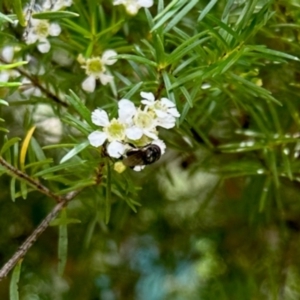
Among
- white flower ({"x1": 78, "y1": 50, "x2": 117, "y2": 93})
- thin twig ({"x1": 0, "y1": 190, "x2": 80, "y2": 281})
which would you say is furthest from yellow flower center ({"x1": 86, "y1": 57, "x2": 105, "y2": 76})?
thin twig ({"x1": 0, "y1": 190, "x2": 80, "y2": 281})

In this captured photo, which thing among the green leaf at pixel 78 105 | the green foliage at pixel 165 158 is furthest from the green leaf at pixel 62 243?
the green leaf at pixel 78 105

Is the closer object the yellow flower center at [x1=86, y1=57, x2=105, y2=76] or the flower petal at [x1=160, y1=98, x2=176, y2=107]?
the flower petal at [x1=160, y1=98, x2=176, y2=107]

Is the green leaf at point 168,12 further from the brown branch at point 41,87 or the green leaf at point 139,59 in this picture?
the brown branch at point 41,87

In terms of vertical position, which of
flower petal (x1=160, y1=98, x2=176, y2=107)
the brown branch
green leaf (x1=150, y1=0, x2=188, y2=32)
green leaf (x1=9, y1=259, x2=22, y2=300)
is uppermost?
green leaf (x1=150, y1=0, x2=188, y2=32)

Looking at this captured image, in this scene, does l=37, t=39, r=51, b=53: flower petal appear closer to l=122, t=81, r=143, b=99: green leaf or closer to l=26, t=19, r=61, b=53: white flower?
l=26, t=19, r=61, b=53: white flower

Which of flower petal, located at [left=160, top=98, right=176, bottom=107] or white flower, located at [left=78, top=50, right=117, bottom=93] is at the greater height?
flower petal, located at [left=160, top=98, right=176, bottom=107]

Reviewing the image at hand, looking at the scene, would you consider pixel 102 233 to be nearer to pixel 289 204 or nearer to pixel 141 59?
pixel 289 204

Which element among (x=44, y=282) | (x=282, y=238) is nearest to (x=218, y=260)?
(x=282, y=238)
